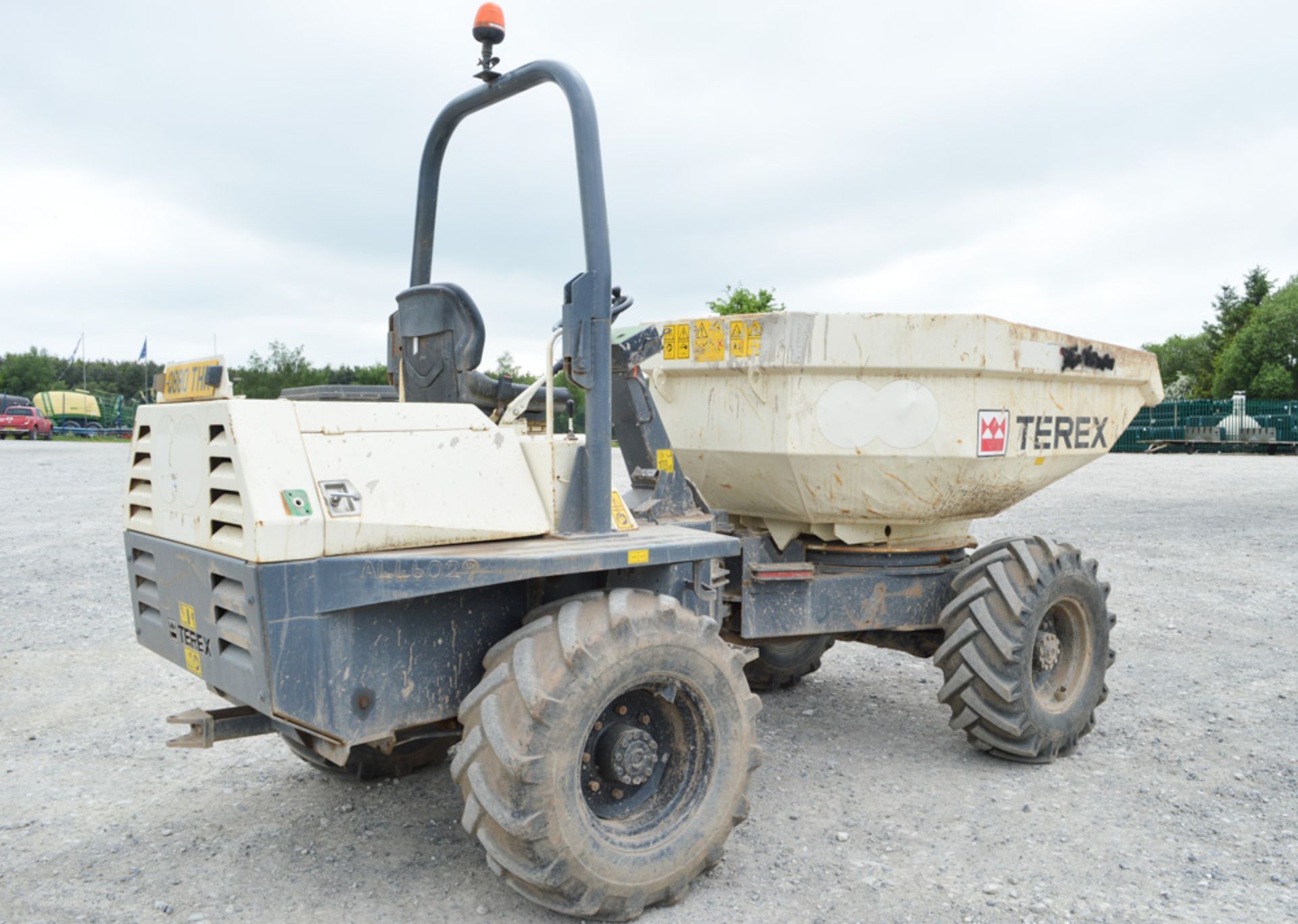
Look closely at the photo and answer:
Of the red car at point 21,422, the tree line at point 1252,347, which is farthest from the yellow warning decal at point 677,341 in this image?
the tree line at point 1252,347

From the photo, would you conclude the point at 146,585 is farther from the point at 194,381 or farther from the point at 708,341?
the point at 708,341

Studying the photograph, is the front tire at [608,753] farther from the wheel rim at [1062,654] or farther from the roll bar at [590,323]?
the wheel rim at [1062,654]

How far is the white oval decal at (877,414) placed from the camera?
4.32m

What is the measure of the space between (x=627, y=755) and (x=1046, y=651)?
257cm

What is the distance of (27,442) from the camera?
31719 millimetres

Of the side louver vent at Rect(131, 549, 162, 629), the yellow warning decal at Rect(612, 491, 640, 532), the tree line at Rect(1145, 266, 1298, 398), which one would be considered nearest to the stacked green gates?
the tree line at Rect(1145, 266, 1298, 398)

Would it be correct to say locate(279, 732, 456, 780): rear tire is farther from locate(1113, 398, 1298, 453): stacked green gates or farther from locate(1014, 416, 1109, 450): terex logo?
locate(1113, 398, 1298, 453): stacked green gates

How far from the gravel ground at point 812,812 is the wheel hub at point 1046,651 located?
1.52ft

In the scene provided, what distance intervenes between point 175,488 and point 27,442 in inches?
1331

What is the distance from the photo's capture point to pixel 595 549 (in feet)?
11.0

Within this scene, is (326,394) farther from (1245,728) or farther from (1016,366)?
(1245,728)

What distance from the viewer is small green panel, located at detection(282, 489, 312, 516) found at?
113 inches

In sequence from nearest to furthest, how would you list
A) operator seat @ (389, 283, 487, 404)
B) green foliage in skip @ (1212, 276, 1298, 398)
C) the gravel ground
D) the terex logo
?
the gravel ground
operator seat @ (389, 283, 487, 404)
the terex logo
green foliage in skip @ (1212, 276, 1298, 398)

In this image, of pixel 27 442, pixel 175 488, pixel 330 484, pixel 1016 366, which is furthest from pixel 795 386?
pixel 27 442
